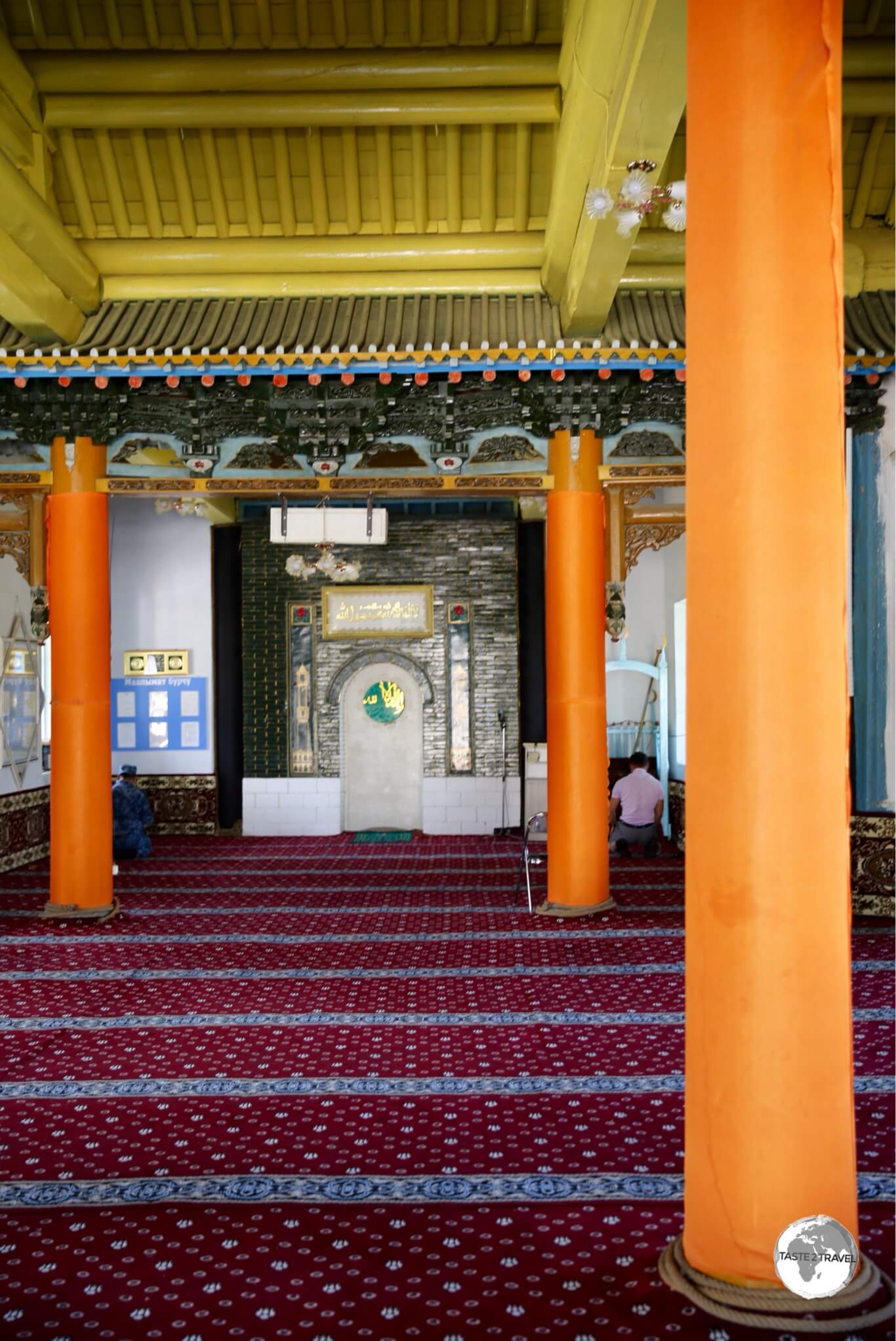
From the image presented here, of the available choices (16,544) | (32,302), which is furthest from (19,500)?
(32,302)

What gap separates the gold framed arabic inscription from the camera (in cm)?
1265

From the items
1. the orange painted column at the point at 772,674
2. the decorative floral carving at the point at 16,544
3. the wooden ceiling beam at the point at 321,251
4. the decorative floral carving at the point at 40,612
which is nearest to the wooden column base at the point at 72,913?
the decorative floral carving at the point at 40,612

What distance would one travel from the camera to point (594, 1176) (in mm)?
3477

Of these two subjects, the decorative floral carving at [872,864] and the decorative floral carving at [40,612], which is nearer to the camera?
the decorative floral carving at [872,864]

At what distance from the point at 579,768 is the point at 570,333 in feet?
9.41

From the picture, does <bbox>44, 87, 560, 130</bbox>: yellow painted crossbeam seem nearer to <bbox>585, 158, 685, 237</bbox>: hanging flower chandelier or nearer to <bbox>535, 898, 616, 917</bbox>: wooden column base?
<bbox>585, 158, 685, 237</bbox>: hanging flower chandelier

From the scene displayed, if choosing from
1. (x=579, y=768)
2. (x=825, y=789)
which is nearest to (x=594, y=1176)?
(x=825, y=789)

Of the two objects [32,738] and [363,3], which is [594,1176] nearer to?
[363,3]

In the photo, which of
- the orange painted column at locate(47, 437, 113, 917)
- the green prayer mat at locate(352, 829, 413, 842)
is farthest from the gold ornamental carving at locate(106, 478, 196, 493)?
the green prayer mat at locate(352, 829, 413, 842)

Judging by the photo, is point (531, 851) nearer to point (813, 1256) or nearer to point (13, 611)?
point (13, 611)

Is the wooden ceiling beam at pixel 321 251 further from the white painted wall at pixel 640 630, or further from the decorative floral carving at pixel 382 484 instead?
the white painted wall at pixel 640 630

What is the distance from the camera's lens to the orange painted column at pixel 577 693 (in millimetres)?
7711

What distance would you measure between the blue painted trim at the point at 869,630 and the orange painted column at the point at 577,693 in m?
1.67

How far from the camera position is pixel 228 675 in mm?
12875
